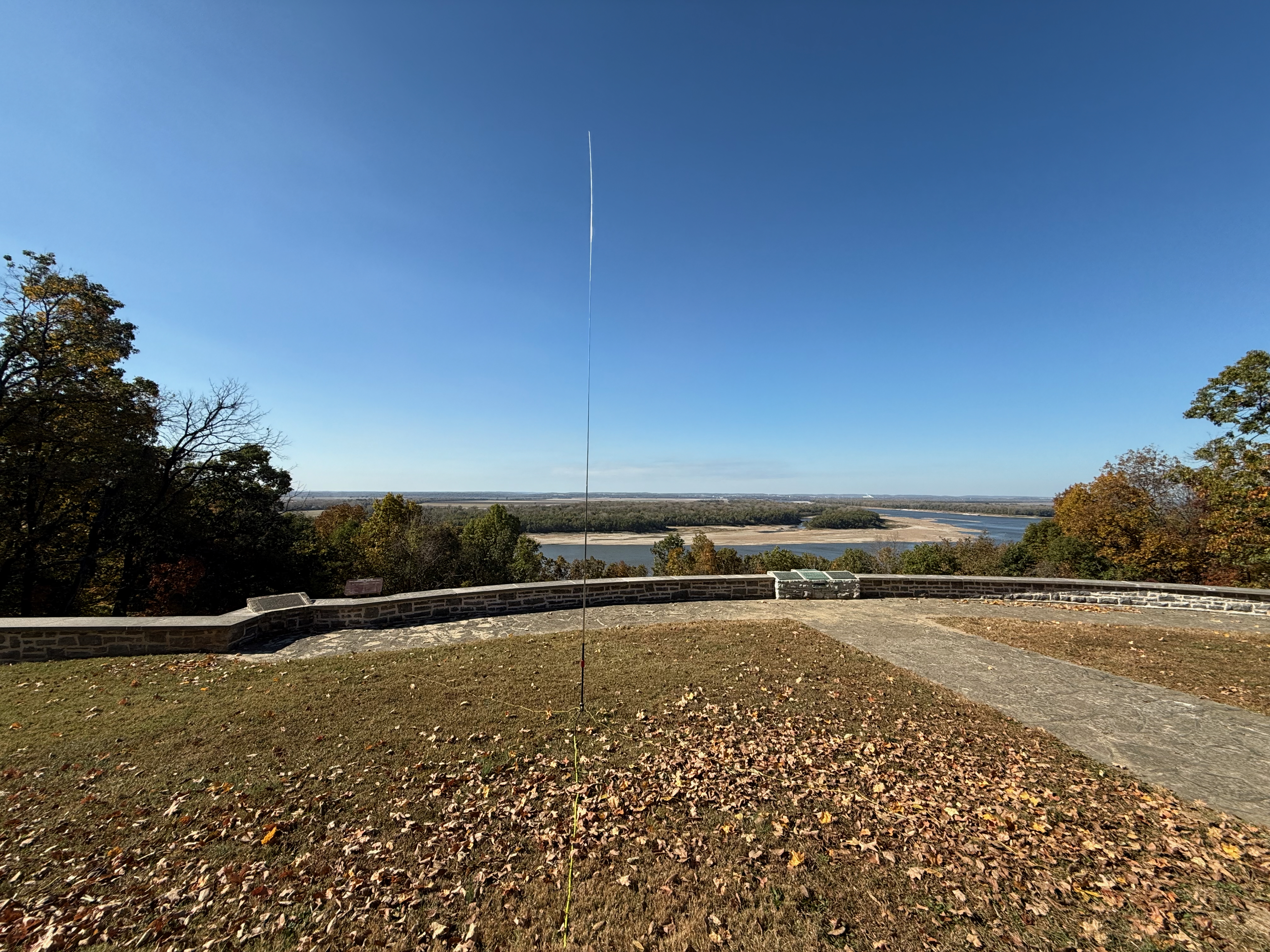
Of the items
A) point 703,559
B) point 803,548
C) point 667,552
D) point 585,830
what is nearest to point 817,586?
point 585,830

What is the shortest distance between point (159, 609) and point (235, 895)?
830 inches

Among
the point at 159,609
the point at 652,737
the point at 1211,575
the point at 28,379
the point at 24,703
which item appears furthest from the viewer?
the point at 1211,575

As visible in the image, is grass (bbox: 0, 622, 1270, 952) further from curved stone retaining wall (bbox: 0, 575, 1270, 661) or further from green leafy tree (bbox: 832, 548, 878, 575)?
green leafy tree (bbox: 832, 548, 878, 575)

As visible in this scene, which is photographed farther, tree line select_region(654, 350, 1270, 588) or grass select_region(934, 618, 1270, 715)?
tree line select_region(654, 350, 1270, 588)

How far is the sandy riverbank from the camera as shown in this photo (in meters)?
81.6

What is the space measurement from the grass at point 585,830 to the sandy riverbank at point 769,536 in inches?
2702

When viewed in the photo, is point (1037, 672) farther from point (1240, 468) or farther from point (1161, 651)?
point (1240, 468)

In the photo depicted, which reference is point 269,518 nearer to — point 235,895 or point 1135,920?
point 235,895

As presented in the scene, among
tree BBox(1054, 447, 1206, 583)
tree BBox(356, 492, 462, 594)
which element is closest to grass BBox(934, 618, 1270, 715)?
tree BBox(1054, 447, 1206, 583)

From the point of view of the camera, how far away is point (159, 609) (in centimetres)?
1706

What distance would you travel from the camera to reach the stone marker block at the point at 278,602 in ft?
25.5

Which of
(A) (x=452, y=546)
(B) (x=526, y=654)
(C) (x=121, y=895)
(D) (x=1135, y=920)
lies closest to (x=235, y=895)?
(C) (x=121, y=895)

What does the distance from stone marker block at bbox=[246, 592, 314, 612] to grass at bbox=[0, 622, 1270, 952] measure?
2601 millimetres

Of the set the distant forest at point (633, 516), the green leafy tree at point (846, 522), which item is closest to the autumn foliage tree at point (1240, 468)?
the distant forest at point (633, 516)
